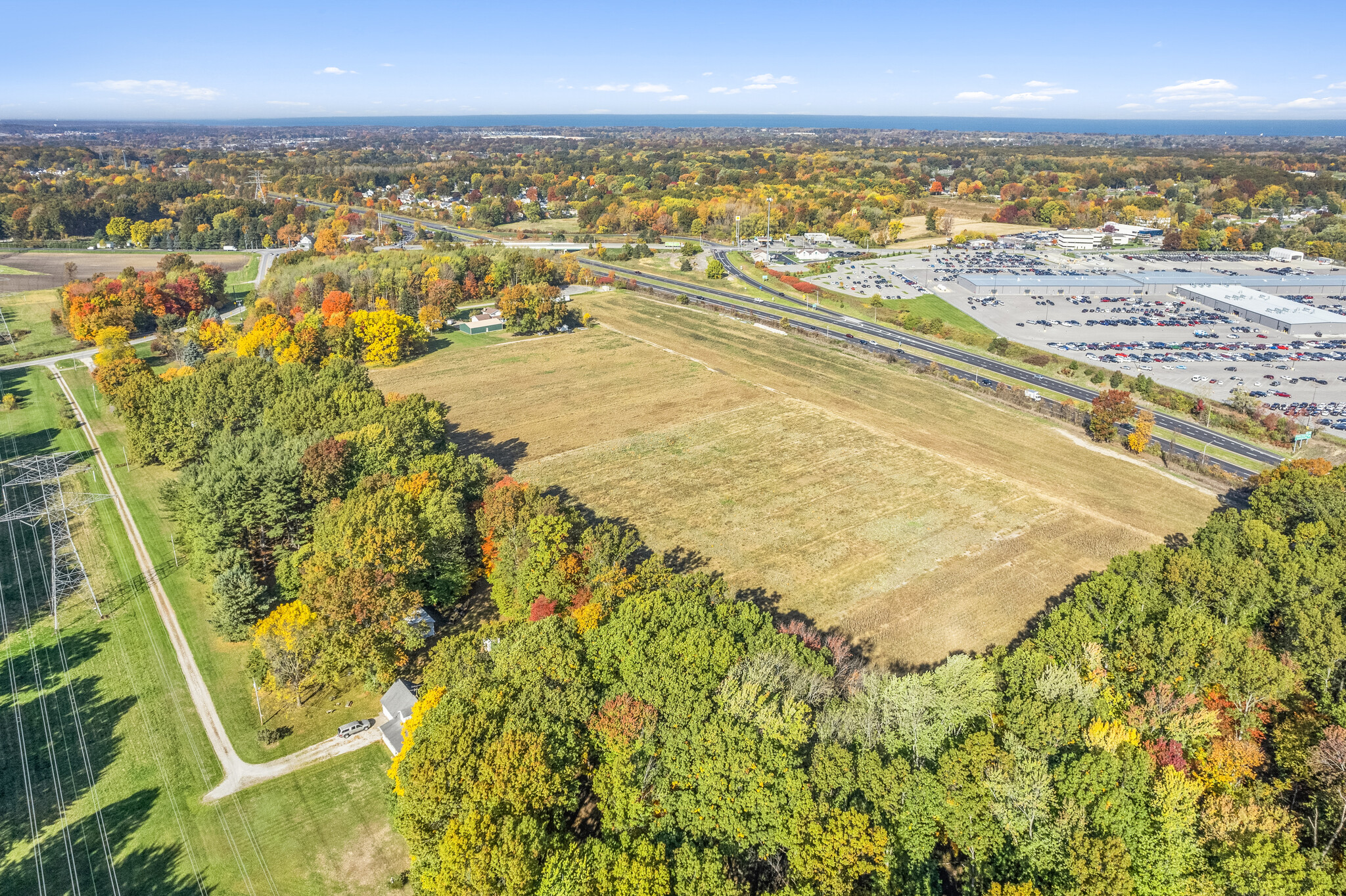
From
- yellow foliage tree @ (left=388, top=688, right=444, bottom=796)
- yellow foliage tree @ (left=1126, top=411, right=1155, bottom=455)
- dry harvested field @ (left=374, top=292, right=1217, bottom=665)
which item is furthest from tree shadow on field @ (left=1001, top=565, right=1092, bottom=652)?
yellow foliage tree @ (left=388, top=688, right=444, bottom=796)

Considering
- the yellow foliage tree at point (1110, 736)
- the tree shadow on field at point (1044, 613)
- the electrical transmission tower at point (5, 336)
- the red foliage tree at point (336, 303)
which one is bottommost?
the tree shadow on field at point (1044, 613)

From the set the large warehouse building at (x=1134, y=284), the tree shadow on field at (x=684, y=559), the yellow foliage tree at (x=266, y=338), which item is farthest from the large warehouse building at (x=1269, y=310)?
the yellow foliage tree at (x=266, y=338)

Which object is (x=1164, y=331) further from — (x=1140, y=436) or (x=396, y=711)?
(x=396, y=711)

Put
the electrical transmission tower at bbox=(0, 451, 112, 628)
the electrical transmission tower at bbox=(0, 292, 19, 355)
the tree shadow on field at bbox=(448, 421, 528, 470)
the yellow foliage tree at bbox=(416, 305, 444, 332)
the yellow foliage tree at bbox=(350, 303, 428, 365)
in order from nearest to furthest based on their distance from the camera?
the electrical transmission tower at bbox=(0, 451, 112, 628) → the tree shadow on field at bbox=(448, 421, 528, 470) → the yellow foliage tree at bbox=(350, 303, 428, 365) → the electrical transmission tower at bbox=(0, 292, 19, 355) → the yellow foliage tree at bbox=(416, 305, 444, 332)

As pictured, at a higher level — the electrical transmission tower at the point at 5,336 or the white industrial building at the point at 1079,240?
the white industrial building at the point at 1079,240

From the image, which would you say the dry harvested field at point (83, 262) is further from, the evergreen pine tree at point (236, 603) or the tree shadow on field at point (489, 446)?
the evergreen pine tree at point (236, 603)

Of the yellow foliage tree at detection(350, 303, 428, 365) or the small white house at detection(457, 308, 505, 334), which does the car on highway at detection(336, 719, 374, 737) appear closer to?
the yellow foliage tree at detection(350, 303, 428, 365)

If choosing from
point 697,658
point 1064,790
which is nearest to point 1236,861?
point 1064,790

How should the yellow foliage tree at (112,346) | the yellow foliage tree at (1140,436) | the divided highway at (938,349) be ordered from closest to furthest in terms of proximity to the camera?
the yellow foliage tree at (1140,436)
the divided highway at (938,349)
the yellow foliage tree at (112,346)
